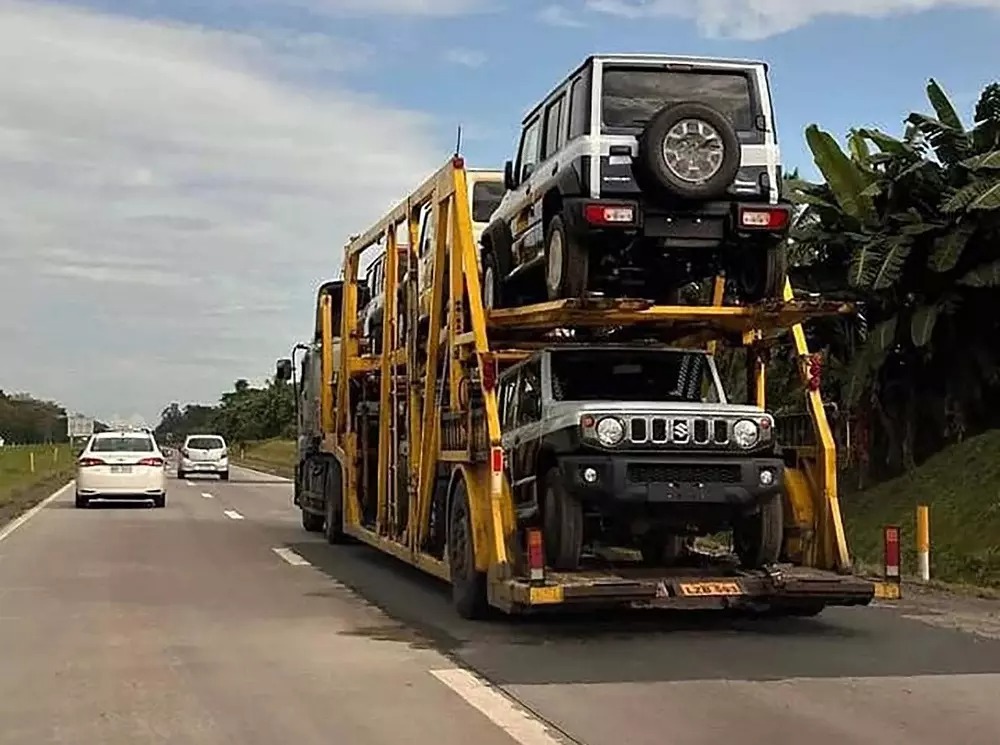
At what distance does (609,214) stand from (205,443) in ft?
138

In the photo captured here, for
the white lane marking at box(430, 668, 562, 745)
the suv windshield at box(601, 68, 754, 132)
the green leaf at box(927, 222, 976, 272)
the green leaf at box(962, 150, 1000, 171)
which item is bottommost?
the white lane marking at box(430, 668, 562, 745)

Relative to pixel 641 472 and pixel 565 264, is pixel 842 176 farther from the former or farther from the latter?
pixel 641 472

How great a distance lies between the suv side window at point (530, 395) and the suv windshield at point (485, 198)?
10.6 feet

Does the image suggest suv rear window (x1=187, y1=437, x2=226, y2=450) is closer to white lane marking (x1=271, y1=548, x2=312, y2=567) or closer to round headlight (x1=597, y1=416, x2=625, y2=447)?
white lane marking (x1=271, y1=548, x2=312, y2=567)

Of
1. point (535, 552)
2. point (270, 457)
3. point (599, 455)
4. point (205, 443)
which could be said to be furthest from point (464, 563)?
point (270, 457)

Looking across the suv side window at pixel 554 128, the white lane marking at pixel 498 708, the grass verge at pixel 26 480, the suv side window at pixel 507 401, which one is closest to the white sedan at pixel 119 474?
the grass verge at pixel 26 480

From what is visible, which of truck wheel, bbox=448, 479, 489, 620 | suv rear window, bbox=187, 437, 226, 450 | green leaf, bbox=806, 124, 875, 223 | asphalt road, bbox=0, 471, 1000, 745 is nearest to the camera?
asphalt road, bbox=0, 471, 1000, 745

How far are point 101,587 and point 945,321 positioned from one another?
37.4 feet

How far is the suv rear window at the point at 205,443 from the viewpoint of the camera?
170 feet

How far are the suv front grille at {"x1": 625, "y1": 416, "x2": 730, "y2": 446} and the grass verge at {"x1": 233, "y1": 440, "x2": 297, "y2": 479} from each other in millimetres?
43416

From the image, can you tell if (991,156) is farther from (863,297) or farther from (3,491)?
(3,491)

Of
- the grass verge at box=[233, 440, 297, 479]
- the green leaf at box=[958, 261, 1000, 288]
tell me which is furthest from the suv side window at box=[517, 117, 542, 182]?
the grass verge at box=[233, 440, 297, 479]

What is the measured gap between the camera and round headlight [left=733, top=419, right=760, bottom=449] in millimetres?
11617

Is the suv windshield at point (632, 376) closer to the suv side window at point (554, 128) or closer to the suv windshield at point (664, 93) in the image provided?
the suv side window at point (554, 128)
